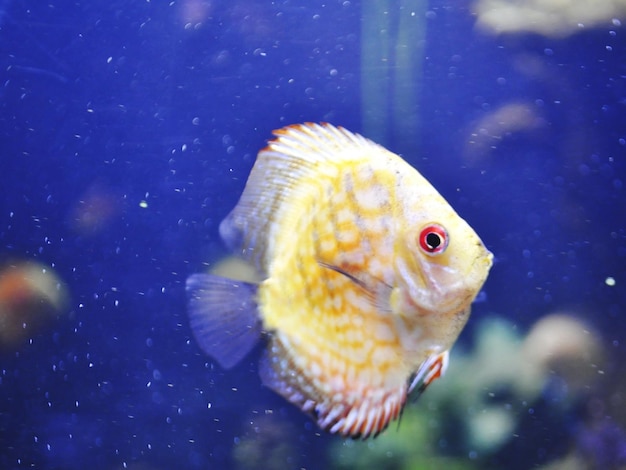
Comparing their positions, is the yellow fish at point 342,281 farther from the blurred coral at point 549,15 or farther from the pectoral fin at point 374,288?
the blurred coral at point 549,15

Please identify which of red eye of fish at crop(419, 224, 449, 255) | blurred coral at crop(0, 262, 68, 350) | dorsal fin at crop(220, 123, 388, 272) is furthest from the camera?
blurred coral at crop(0, 262, 68, 350)

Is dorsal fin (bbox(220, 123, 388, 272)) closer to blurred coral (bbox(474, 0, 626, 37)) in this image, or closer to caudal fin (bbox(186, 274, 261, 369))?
caudal fin (bbox(186, 274, 261, 369))

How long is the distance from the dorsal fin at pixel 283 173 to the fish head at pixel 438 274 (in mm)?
211

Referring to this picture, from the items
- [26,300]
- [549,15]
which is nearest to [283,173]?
[549,15]

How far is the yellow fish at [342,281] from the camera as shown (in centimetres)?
114

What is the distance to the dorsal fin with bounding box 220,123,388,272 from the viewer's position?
1.24m

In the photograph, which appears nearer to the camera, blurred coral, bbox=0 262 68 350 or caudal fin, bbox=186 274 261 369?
caudal fin, bbox=186 274 261 369

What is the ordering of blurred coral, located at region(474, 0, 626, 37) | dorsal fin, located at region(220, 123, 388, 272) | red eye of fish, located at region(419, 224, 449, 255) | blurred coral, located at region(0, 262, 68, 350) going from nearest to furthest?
red eye of fish, located at region(419, 224, 449, 255) < dorsal fin, located at region(220, 123, 388, 272) < blurred coral, located at region(474, 0, 626, 37) < blurred coral, located at region(0, 262, 68, 350)

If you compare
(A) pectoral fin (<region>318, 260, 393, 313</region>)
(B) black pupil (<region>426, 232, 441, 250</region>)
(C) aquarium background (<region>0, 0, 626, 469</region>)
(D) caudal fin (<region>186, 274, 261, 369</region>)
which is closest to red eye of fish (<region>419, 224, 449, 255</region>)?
(B) black pupil (<region>426, 232, 441, 250</region>)

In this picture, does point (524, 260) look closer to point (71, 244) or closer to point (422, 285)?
point (422, 285)

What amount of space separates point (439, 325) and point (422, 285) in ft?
0.32

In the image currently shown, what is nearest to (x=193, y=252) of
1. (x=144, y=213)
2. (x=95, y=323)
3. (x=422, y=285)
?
(x=144, y=213)

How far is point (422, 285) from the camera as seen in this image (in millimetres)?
1140

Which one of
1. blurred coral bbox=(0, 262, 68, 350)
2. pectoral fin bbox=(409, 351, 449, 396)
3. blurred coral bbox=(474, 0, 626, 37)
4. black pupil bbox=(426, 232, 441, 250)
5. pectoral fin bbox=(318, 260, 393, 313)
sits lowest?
blurred coral bbox=(0, 262, 68, 350)
